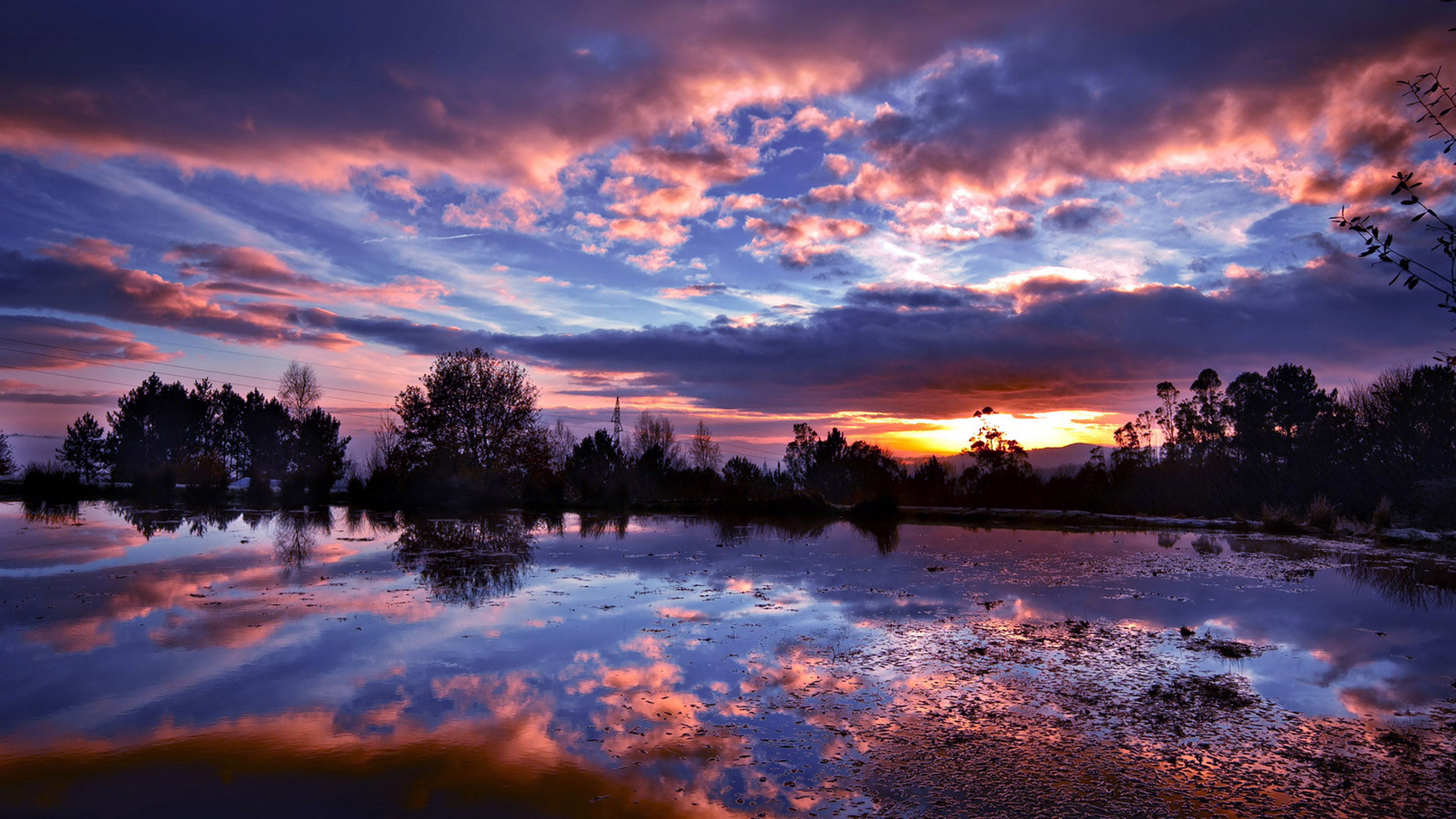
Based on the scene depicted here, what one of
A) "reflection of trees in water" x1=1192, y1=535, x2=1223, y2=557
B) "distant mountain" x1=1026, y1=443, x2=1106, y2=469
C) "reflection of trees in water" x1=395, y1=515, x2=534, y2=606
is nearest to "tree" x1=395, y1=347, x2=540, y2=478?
"reflection of trees in water" x1=395, y1=515, x2=534, y2=606

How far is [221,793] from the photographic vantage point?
15.4 ft

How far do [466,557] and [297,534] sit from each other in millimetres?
8355

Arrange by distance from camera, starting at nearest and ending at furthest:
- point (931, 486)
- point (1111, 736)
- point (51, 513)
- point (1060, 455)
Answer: point (1111, 736)
point (51, 513)
point (931, 486)
point (1060, 455)

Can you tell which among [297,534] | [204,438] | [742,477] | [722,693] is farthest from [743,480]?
[204,438]

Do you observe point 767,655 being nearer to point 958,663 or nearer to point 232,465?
point 958,663

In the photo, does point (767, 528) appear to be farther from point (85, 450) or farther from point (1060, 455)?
point (1060, 455)

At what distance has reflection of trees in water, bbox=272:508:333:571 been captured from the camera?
15820 millimetres

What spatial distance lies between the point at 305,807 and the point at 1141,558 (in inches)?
679

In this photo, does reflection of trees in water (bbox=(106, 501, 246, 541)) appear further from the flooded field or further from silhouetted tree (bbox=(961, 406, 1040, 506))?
silhouetted tree (bbox=(961, 406, 1040, 506))

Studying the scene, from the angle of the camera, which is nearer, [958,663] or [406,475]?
[958,663]

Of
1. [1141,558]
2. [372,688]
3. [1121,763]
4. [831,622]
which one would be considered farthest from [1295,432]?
[372,688]

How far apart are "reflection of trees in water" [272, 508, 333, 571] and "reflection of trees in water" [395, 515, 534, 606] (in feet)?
6.54

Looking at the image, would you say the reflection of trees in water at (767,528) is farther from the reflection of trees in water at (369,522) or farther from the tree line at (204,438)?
the tree line at (204,438)

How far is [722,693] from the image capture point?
671 centimetres
